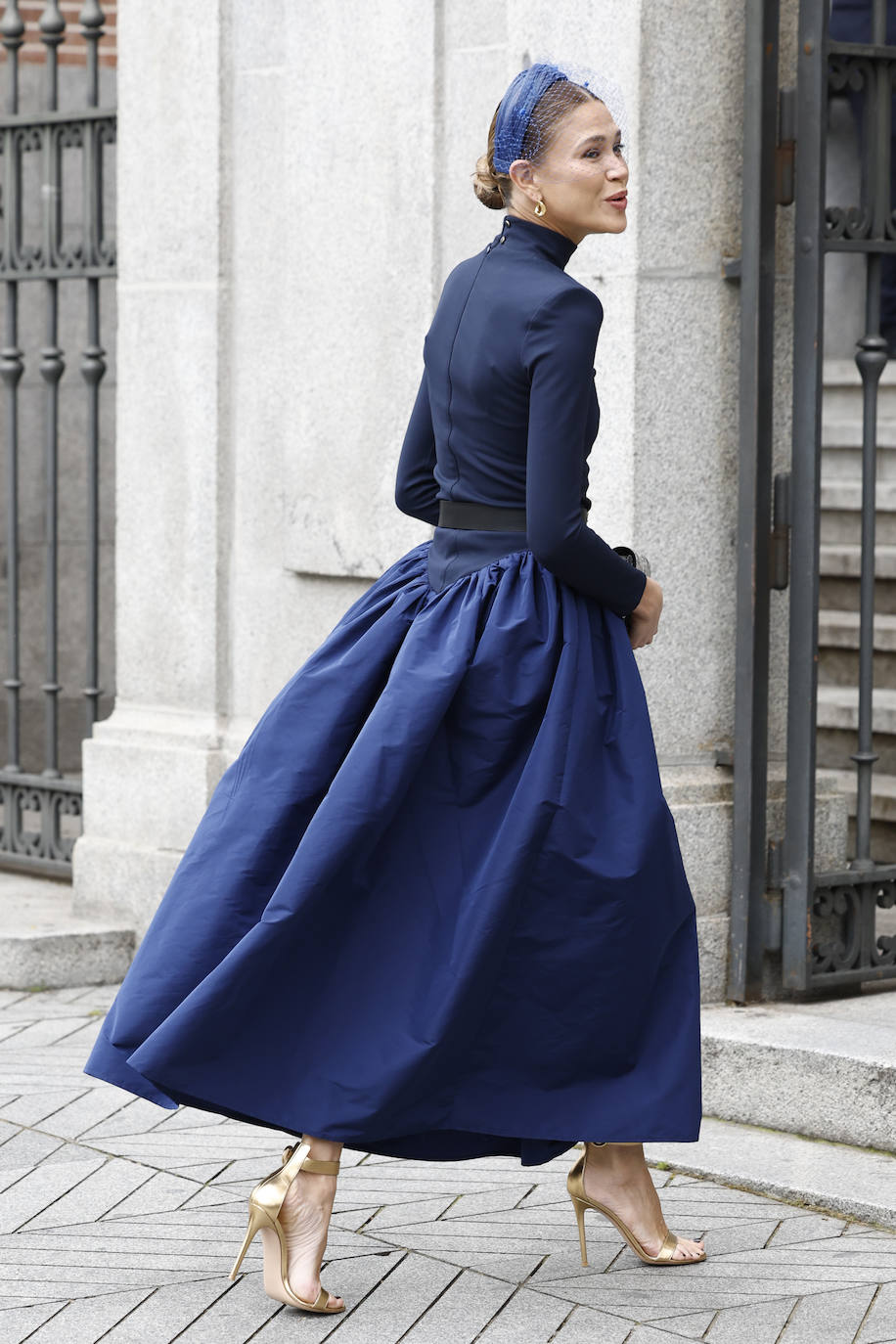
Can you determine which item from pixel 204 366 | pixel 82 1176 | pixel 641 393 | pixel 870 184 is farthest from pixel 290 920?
pixel 204 366

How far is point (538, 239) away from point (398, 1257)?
1637mm

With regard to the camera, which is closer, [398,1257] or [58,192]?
[398,1257]

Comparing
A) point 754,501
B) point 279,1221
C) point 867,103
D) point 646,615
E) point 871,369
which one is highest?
point 867,103

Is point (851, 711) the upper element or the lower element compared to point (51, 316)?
lower

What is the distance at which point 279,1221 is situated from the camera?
3.28 m

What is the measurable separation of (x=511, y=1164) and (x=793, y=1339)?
1040 mm

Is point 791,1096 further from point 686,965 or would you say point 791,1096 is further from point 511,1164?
point 686,965

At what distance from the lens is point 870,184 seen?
15.6 ft

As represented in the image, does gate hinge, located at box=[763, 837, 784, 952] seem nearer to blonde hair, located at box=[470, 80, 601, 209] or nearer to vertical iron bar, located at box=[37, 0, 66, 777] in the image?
blonde hair, located at box=[470, 80, 601, 209]

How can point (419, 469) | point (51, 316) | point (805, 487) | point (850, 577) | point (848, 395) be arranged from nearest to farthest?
point (419, 469) → point (805, 487) → point (51, 316) → point (850, 577) → point (848, 395)

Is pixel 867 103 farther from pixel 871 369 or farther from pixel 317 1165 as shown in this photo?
pixel 317 1165

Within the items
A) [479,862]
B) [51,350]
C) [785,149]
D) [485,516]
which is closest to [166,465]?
[51,350]

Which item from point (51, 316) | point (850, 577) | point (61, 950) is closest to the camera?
point (61, 950)

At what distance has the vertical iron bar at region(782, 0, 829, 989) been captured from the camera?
4.63m
